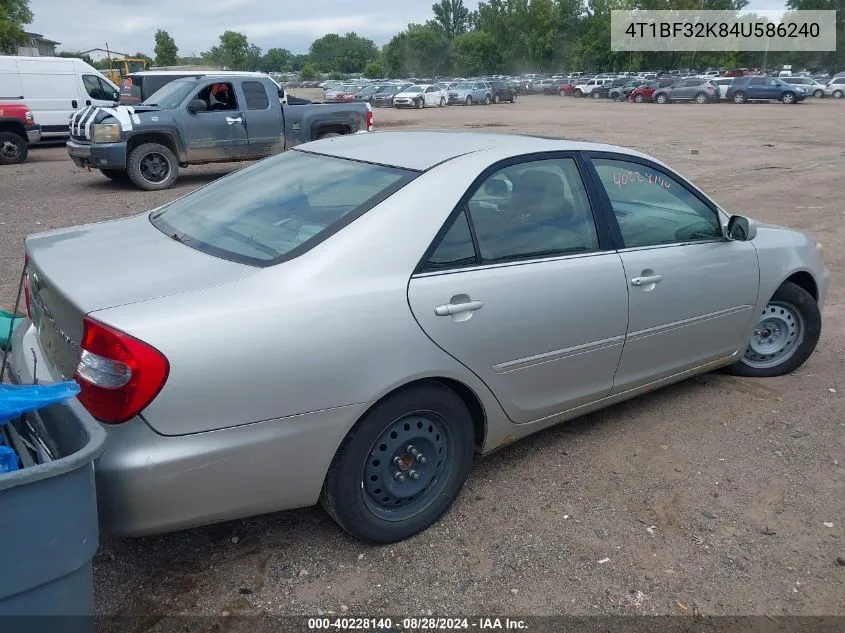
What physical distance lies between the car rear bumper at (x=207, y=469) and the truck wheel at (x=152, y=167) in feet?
33.8

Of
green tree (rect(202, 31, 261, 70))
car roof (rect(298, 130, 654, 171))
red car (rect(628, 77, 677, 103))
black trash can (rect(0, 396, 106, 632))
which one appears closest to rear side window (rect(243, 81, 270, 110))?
car roof (rect(298, 130, 654, 171))

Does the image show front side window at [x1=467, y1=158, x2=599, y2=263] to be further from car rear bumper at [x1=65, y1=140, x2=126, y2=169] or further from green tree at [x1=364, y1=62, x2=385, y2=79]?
green tree at [x1=364, y1=62, x2=385, y2=79]

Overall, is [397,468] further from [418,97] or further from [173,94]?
[418,97]

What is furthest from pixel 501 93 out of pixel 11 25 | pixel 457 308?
pixel 457 308

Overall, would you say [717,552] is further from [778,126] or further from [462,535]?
[778,126]

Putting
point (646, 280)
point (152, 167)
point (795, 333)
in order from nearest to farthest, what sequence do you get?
1. point (646, 280)
2. point (795, 333)
3. point (152, 167)

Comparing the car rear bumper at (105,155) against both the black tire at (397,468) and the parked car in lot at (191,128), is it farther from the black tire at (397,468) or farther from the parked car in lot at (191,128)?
the black tire at (397,468)

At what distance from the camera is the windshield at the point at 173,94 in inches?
499

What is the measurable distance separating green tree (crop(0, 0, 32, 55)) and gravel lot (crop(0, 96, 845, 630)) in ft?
118

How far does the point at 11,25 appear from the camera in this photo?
33.3 meters

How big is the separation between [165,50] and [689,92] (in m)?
58.5

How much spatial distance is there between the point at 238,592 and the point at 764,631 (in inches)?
74.1

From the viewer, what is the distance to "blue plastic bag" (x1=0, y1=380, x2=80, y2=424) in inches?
78.4

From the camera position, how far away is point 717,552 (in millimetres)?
3031
